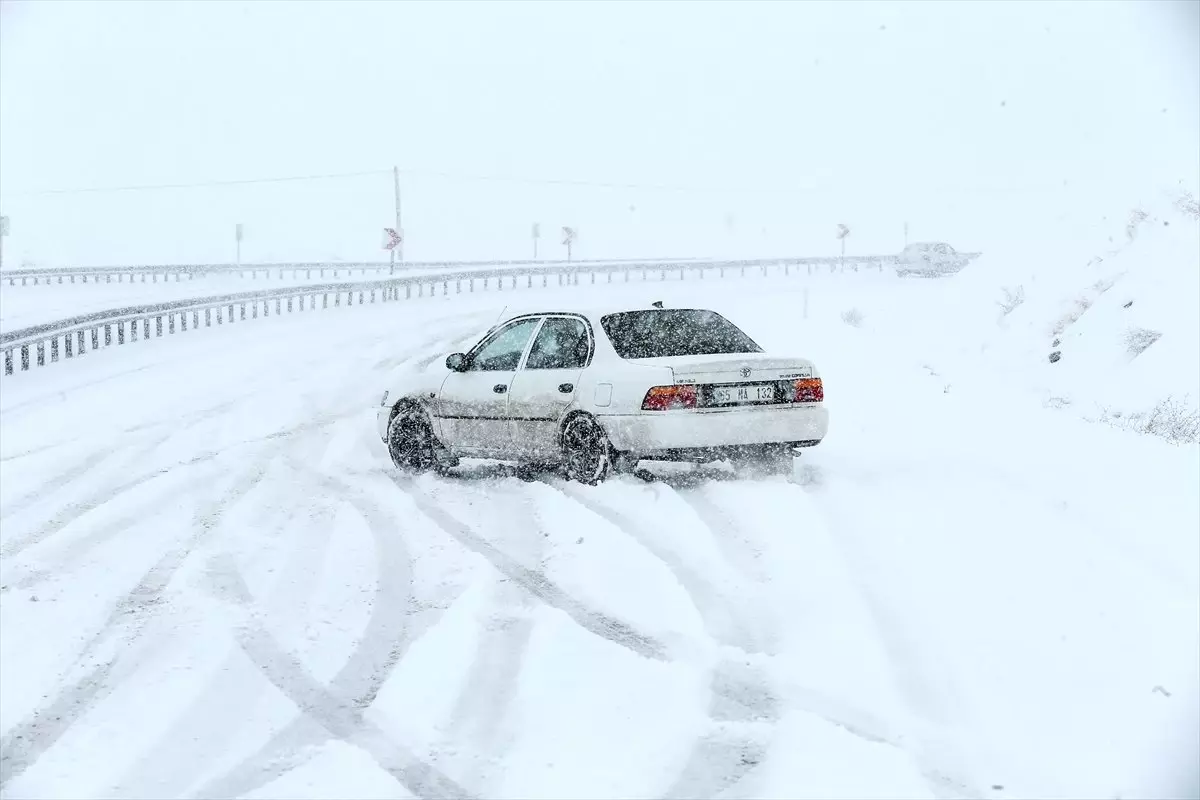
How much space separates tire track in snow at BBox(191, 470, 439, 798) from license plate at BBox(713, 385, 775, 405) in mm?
2647

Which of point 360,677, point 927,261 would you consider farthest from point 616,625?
point 927,261

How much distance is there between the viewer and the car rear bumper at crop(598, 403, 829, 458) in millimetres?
10094

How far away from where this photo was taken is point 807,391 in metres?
10.5

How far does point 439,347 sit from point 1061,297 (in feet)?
40.1

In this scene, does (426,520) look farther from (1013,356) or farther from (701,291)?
(701,291)

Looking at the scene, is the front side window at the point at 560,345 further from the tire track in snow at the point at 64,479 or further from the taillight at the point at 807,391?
the tire track in snow at the point at 64,479

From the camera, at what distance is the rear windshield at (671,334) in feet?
35.7

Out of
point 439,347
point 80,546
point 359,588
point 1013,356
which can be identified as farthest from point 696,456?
point 439,347

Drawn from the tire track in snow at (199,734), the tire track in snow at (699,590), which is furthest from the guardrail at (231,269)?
the tire track in snow at (199,734)

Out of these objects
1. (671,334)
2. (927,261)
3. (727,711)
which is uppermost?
(671,334)

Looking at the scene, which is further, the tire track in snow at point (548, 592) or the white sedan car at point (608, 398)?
the white sedan car at point (608, 398)

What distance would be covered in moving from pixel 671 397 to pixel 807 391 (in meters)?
1.19

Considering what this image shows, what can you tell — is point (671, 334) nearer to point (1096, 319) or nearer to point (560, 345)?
point (560, 345)

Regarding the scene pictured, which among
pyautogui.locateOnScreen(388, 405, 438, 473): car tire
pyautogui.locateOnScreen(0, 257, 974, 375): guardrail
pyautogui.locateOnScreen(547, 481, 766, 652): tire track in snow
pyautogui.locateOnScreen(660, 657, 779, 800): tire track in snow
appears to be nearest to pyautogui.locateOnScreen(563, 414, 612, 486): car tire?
pyautogui.locateOnScreen(547, 481, 766, 652): tire track in snow
